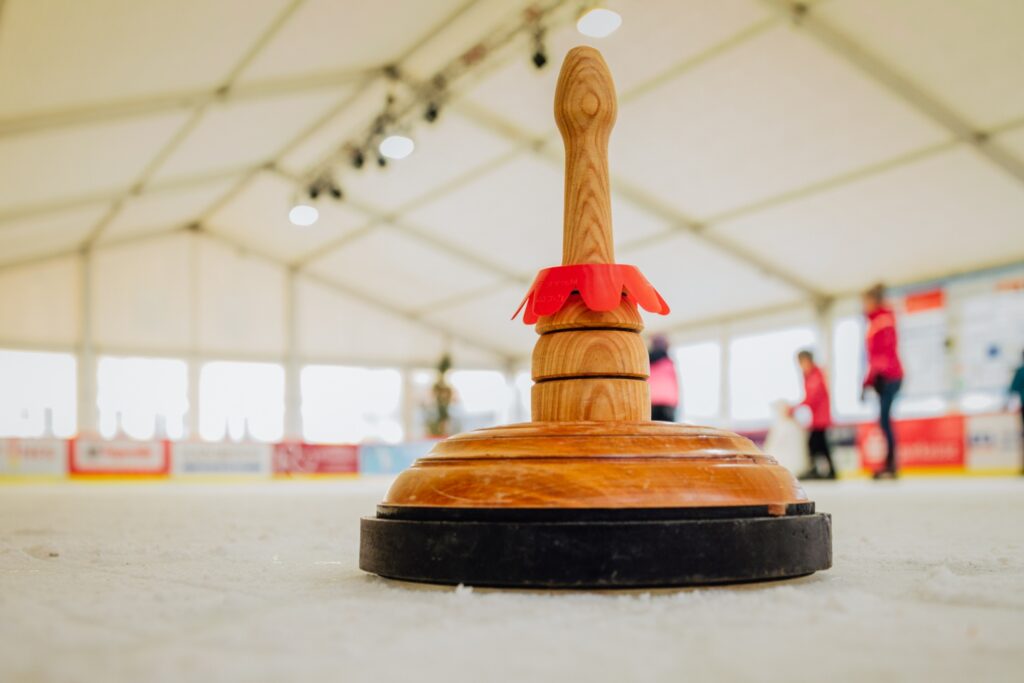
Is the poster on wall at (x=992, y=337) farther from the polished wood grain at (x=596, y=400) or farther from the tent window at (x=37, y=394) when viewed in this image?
the tent window at (x=37, y=394)

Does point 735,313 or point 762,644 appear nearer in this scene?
point 762,644

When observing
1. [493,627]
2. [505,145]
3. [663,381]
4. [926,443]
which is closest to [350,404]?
[505,145]

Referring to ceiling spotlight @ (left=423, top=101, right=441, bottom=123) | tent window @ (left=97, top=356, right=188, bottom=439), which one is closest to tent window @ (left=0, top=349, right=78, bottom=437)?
tent window @ (left=97, top=356, right=188, bottom=439)

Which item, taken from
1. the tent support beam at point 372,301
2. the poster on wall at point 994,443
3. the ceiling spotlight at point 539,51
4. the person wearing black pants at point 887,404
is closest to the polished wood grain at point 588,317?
the person wearing black pants at point 887,404

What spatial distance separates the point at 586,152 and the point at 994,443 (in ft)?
29.5

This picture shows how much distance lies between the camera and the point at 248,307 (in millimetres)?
15594

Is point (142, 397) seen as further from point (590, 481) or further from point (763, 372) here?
point (590, 481)

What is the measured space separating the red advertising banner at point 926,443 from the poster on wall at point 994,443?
14 centimetres

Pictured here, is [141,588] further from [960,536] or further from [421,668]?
[960,536]

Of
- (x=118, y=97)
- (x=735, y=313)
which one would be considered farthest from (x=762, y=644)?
(x=735, y=313)

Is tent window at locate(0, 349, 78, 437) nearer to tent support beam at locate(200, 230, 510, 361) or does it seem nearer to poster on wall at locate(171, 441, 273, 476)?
tent support beam at locate(200, 230, 510, 361)

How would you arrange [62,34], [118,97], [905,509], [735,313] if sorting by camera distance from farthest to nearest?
[735,313]
[118,97]
[62,34]
[905,509]

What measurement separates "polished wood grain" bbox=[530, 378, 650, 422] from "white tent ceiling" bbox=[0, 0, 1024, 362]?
5683mm

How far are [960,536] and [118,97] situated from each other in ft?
24.9
